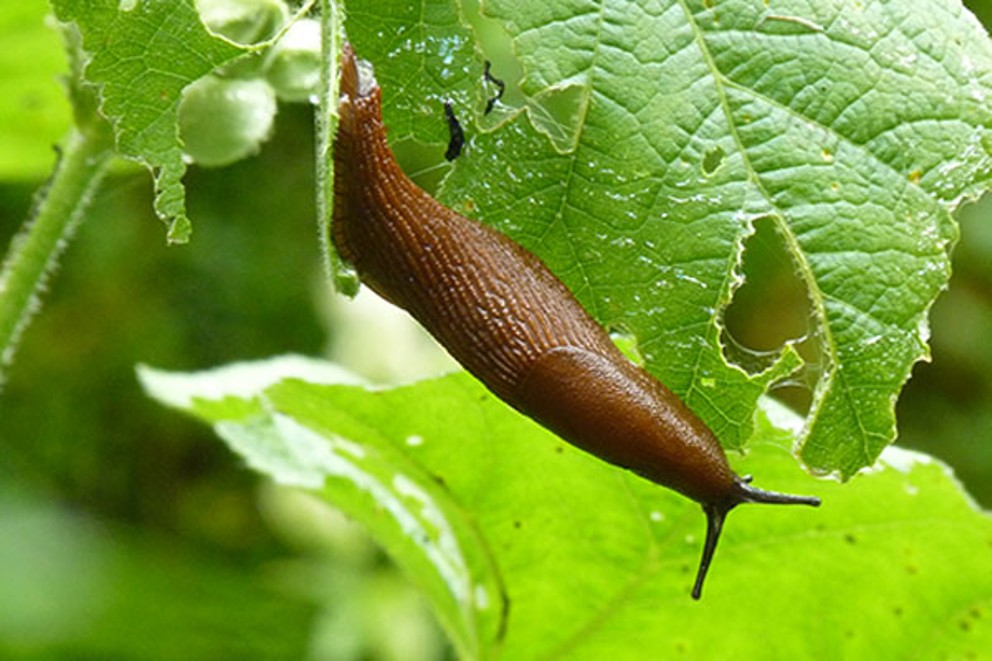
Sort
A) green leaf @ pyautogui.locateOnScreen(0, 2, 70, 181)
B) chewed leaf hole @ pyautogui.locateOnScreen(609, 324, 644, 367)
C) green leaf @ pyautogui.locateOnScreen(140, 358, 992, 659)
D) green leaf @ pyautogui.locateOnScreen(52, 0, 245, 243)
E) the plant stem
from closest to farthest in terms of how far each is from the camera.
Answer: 1. green leaf @ pyautogui.locateOnScreen(52, 0, 245, 243)
2. chewed leaf hole @ pyautogui.locateOnScreen(609, 324, 644, 367)
3. the plant stem
4. green leaf @ pyautogui.locateOnScreen(140, 358, 992, 659)
5. green leaf @ pyautogui.locateOnScreen(0, 2, 70, 181)

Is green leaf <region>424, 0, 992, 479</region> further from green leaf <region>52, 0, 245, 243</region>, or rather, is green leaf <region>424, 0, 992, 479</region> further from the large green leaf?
green leaf <region>52, 0, 245, 243</region>

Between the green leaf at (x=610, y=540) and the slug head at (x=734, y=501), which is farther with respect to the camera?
the green leaf at (x=610, y=540)

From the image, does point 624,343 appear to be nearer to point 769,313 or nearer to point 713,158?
point 713,158

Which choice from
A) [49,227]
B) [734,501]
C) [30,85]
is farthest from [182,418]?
[734,501]

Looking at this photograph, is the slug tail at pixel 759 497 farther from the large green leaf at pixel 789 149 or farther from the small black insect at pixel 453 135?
the small black insect at pixel 453 135

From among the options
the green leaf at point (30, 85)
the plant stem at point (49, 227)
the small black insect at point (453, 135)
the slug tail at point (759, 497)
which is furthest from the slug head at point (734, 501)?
the green leaf at point (30, 85)

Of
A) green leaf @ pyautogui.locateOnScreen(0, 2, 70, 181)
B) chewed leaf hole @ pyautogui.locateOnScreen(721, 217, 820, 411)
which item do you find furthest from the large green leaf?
chewed leaf hole @ pyautogui.locateOnScreen(721, 217, 820, 411)

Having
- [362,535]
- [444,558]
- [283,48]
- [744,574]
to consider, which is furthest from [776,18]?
[362,535]
